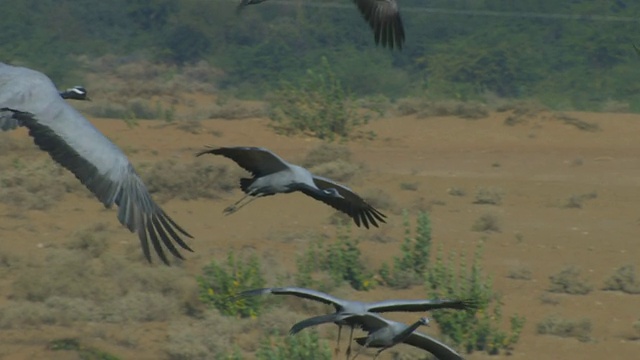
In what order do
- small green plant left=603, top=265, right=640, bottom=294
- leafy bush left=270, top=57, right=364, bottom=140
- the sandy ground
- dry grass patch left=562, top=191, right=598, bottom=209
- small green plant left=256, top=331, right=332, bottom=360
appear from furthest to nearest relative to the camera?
1. leafy bush left=270, top=57, right=364, bottom=140
2. dry grass patch left=562, top=191, right=598, bottom=209
3. small green plant left=603, top=265, right=640, bottom=294
4. the sandy ground
5. small green plant left=256, top=331, right=332, bottom=360

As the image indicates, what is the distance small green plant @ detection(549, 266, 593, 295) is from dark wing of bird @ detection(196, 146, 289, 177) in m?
7.55

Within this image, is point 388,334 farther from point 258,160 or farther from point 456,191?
point 456,191

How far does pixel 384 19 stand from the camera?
12.6 m

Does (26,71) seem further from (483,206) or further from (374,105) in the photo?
(374,105)

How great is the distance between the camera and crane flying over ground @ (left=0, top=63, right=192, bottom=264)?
8.19 m

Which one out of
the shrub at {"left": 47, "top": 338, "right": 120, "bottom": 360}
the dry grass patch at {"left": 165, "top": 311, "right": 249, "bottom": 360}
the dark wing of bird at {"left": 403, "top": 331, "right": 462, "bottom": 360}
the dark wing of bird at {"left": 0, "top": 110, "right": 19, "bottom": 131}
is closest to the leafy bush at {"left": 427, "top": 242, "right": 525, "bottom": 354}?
the dry grass patch at {"left": 165, "top": 311, "right": 249, "bottom": 360}

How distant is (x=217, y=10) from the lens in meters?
49.3

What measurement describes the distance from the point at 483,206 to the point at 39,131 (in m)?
13.1

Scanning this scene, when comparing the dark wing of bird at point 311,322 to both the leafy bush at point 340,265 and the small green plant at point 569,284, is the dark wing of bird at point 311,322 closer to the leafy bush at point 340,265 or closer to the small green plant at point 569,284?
the leafy bush at point 340,265

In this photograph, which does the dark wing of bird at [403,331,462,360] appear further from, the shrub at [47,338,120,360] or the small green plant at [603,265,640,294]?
the small green plant at [603,265,640,294]

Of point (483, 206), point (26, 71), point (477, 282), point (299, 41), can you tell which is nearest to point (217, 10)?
point (299, 41)

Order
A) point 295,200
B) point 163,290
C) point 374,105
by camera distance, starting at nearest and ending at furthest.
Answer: point 163,290
point 295,200
point 374,105

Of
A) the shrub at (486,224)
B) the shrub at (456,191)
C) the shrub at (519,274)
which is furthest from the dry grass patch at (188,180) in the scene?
the shrub at (519,274)

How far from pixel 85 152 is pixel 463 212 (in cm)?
1258
